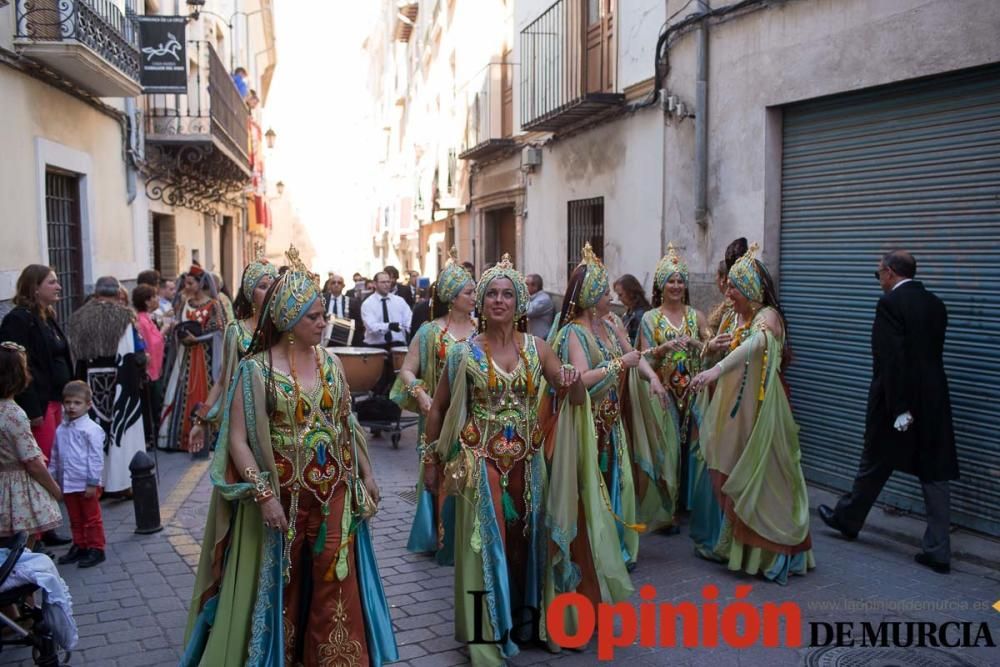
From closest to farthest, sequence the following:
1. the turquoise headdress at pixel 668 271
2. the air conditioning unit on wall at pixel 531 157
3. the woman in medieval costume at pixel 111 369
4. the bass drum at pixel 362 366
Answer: the turquoise headdress at pixel 668 271
the woman in medieval costume at pixel 111 369
the bass drum at pixel 362 366
the air conditioning unit on wall at pixel 531 157

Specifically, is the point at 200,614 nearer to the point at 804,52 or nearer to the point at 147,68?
the point at 804,52

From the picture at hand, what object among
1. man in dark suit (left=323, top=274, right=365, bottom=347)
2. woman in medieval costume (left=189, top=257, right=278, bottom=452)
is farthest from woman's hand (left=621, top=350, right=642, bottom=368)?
man in dark suit (left=323, top=274, right=365, bottom=347)

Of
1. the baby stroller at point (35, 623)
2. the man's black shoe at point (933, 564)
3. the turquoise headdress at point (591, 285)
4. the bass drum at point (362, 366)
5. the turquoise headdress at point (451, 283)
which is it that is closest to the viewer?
the baby stroller at point (35, 623)

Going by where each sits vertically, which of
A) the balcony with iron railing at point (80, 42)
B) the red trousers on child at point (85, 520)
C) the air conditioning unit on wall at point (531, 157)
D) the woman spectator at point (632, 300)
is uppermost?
the balcony with iron railing at point (80, 42)

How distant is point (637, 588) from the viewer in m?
5.77

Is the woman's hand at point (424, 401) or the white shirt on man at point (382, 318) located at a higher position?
the white shirt on man at point (382, 318)

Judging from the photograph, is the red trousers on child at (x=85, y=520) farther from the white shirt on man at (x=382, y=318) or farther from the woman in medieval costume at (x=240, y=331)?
the white shirt on man at (x=382, y=318)

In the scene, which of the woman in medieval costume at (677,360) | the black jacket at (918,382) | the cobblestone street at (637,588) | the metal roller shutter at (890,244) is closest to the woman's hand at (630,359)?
the woman in medieval costume at (677,360)

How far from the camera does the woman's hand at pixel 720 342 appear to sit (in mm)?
6422

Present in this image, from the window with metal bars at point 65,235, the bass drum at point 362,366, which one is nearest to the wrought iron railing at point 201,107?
the window with metal bars at point 65,235

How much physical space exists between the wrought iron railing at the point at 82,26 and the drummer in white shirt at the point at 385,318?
4.18 m

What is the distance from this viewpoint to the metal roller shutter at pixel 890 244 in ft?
21.8

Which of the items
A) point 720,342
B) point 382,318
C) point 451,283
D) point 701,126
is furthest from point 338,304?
point 720,342

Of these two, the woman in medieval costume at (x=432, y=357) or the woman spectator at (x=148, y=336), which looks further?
the woman spectator at (x=148, y=336)
